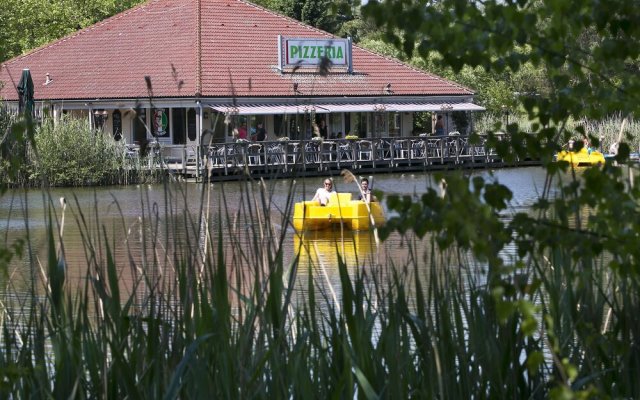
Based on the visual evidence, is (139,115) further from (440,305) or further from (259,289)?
(440,305)

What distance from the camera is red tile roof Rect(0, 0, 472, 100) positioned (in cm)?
4644

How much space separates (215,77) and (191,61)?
5.28 feet

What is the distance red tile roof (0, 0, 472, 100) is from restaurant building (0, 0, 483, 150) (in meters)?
0.05

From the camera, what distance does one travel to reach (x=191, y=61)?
47219 mm

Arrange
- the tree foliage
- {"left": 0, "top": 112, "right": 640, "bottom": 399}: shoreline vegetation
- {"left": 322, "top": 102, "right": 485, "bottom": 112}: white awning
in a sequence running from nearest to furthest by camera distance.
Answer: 1. the tree foliage
2. {"left": 0, "top": 112, "right": 640, "bottom": 399}: shoreline vegetation
3. {"left": 322, "top": 102, "right": 485, "bottom": 112}: white awning

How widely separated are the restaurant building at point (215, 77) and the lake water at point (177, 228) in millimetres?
6971

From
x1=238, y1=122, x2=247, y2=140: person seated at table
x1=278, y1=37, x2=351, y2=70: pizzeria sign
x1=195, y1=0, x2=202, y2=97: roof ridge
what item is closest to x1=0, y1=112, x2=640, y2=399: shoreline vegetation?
x1=195, y1=0, x2=202, y2=97: roof ridge

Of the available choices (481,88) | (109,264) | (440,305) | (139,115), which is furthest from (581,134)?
(481,88)

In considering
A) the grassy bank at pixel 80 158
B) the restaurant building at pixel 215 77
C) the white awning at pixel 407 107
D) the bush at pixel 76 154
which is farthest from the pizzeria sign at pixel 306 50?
the bush at pixel 76 154

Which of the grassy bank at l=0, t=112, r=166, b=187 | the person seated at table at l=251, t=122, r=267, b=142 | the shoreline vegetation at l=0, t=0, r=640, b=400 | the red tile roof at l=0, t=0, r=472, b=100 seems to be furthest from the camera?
the red tile roof at l=0, t=0, r=472, b=100

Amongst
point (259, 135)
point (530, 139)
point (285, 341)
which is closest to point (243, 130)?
point (259, 135)

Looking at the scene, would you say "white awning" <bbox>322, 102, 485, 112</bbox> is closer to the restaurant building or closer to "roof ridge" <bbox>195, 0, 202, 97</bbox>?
the restaurant building

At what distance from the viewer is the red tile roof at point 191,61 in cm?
4644

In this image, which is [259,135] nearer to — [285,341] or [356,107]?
[356,107]
